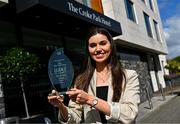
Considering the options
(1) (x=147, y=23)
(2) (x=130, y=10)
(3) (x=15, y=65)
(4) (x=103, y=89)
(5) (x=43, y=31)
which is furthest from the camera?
(1) (x=147, y=23)

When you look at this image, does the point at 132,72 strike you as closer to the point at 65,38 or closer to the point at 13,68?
the point at 13,68

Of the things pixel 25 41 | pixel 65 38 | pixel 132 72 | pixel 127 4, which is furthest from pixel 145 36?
pixel 132 72

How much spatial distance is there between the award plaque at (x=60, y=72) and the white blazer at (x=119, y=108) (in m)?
0.48

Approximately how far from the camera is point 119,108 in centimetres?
204

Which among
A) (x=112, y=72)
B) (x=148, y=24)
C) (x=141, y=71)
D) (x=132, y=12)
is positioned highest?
(x=132, y=12)

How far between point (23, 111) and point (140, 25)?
13669mm

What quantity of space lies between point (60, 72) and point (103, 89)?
1.22m

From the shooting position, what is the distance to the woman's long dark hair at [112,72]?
2176 millimetres

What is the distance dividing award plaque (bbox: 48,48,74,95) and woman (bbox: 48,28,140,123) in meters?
0.49

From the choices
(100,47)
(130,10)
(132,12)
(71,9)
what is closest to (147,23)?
(132,12)

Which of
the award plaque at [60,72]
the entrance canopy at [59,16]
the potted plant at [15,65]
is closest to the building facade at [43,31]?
the entrance canopy at [59,16]

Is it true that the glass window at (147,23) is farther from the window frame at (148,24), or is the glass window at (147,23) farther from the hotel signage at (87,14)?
the hotel signage at (87,14)

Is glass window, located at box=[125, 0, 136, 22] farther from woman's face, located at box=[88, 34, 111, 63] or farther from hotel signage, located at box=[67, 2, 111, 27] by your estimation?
woman's face, located at box=[88, 34, 111, 63]

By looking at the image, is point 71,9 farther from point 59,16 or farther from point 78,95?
point 78,95
